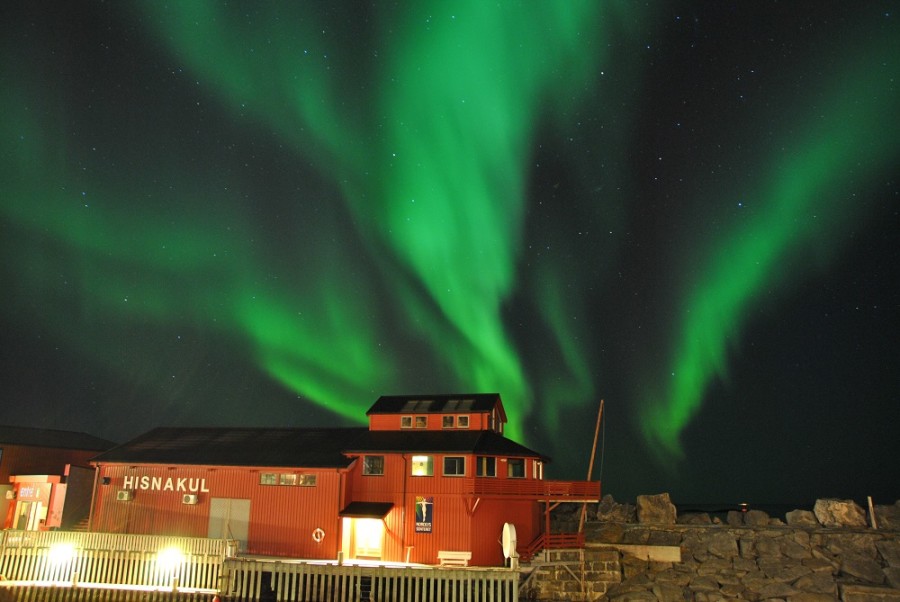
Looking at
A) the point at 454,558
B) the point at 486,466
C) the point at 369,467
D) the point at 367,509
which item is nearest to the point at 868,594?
the point at 486,466

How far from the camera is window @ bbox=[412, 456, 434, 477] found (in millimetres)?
36469

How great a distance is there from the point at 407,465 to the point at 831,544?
25918 millimetres

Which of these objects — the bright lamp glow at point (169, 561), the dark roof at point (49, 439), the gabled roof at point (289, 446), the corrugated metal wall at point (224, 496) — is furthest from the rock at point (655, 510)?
the dark roof at point (49, 439)

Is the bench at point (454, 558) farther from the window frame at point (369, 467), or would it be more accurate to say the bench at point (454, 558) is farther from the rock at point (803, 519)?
the rock at point (803, 519)

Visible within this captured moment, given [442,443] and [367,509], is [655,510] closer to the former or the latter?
[442,443]

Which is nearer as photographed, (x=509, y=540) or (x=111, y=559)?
(x=111, y=559)

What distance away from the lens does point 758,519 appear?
1773 inches

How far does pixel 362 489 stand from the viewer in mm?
37469

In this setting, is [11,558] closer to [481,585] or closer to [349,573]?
[349,573]

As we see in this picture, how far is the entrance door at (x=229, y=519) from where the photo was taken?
37594 mm

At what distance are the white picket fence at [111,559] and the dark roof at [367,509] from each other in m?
6.24

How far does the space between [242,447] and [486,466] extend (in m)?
14.9

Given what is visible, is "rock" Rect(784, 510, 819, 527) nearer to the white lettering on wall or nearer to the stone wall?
the stone wall

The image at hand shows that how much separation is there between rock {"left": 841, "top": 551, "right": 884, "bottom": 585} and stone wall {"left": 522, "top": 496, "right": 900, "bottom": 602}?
0.05 m
